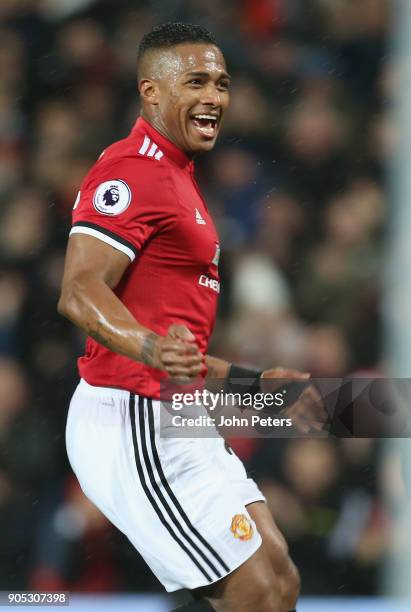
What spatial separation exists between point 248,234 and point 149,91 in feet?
5.61

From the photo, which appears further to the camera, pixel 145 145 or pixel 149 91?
pixel 149 91

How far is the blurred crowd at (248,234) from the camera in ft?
13.7

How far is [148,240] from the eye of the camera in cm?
255

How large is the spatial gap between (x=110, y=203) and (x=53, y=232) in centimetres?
210

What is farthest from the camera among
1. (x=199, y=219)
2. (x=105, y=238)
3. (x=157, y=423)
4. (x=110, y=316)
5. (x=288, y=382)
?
(x=288, y=382)

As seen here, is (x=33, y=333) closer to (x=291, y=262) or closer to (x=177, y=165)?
(x=291, y=262)

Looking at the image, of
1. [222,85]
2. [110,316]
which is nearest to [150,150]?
[222,85]

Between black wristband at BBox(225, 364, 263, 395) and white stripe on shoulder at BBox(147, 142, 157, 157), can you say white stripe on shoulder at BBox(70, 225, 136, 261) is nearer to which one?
white stripe on shoulder at BBox(147, 142, 157, 157)

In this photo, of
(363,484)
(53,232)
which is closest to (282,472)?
(363,484)

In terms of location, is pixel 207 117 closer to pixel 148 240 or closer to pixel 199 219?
pixel 199 219

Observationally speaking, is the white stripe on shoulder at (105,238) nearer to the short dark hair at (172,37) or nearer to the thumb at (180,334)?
the thumb at (180,334)

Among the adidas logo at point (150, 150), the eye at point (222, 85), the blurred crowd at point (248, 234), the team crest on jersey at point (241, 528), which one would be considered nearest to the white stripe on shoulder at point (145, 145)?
the adidas logo at point (150, 150)

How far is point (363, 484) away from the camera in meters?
4.23

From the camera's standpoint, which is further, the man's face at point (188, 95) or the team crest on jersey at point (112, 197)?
the man's face at point (188, 95)
